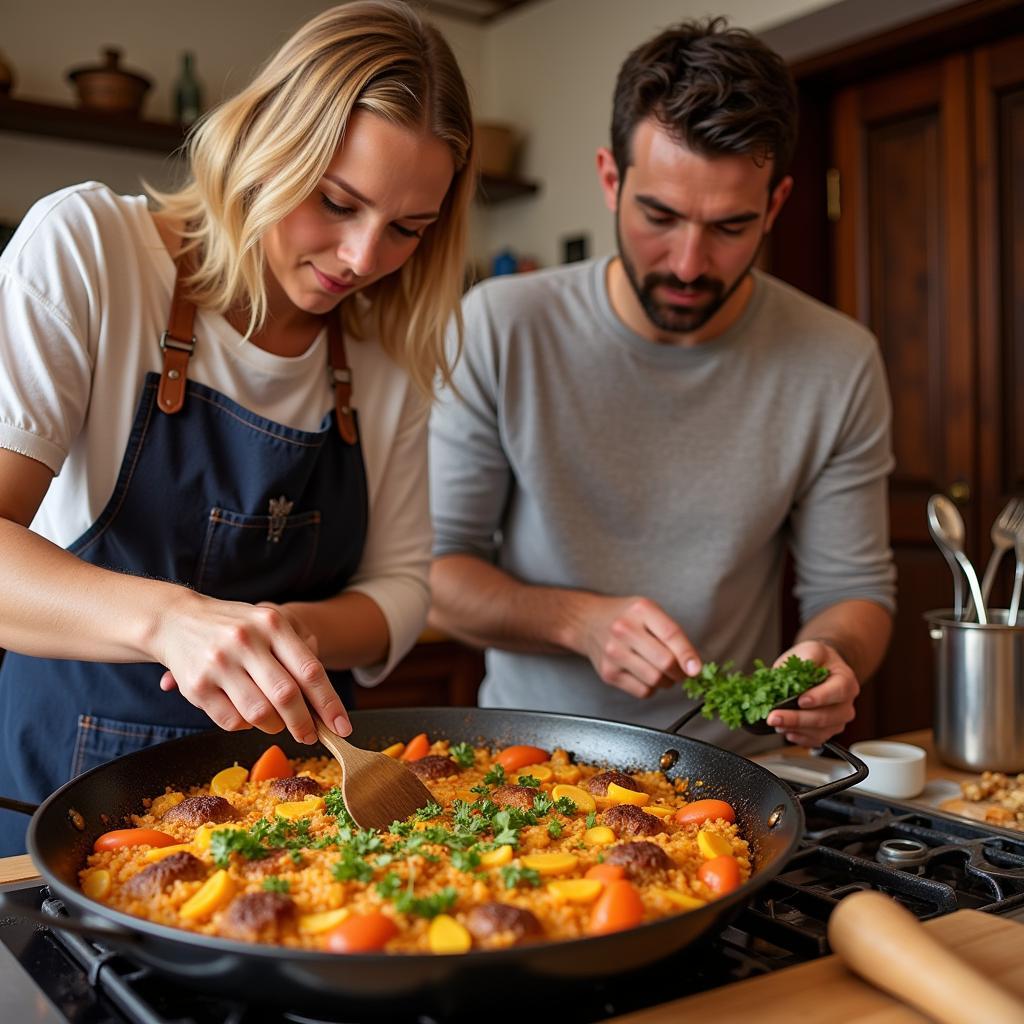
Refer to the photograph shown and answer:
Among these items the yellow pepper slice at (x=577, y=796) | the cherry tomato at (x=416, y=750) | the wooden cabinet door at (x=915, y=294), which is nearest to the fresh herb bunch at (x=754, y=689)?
the yellow pepper slice at (x=577, y=796)

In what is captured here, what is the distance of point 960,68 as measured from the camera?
3379 mm

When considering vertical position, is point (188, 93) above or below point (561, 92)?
below

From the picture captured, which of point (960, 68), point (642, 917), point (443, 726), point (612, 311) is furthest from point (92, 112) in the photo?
point (642, 917)

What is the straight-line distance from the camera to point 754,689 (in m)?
1.49

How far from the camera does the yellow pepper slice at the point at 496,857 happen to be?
1054 mm

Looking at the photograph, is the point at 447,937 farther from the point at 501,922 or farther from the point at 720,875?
the point at 720,875

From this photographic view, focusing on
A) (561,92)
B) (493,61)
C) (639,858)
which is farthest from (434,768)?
(493,61)

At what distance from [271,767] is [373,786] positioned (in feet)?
0.79

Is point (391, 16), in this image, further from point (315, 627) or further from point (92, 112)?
point (92, 112)

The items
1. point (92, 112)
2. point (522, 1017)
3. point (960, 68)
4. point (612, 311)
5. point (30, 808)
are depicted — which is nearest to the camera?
point (522, 1017)

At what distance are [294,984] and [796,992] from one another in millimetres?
406

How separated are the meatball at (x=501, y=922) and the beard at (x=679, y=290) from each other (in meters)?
1.26

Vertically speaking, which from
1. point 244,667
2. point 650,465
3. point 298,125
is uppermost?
point 298,125

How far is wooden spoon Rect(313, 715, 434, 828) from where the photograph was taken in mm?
1176
